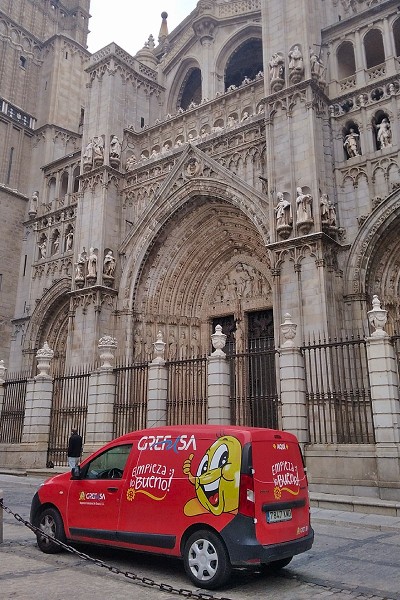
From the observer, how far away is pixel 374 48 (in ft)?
66.4

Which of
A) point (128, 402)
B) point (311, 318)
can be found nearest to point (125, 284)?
point (128, 402)

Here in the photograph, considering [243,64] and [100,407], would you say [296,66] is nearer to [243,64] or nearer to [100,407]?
[243,64]

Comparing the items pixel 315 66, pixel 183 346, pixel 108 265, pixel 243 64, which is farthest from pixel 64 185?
pixel 315 66

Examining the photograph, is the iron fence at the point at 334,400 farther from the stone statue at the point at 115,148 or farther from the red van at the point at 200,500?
the stone statue at the point at 115,148

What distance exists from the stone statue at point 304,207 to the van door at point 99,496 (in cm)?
1178

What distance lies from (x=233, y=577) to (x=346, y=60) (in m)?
19.6

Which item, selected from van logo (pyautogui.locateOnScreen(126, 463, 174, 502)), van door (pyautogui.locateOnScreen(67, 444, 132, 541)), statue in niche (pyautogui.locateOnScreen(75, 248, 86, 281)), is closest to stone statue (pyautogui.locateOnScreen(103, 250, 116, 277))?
statue in niche (pyautogui.locateOnScreen(75, 248, 86, 281))

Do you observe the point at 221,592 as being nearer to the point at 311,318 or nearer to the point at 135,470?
the point at 135,470

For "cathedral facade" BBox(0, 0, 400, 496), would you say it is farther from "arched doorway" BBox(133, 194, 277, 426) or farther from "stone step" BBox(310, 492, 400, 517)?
"stone step" BBox(310, 492, 400, 517)

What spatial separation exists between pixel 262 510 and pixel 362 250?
12.8 meters

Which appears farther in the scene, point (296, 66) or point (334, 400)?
point (296, 66)

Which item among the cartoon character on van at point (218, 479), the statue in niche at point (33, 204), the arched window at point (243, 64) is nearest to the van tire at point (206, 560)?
the cartoon character on van at point (218, 479)

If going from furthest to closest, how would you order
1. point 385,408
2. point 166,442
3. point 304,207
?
point 304,207 → point 385,408 → point 166,442

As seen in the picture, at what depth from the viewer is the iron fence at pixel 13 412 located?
63.6ft
